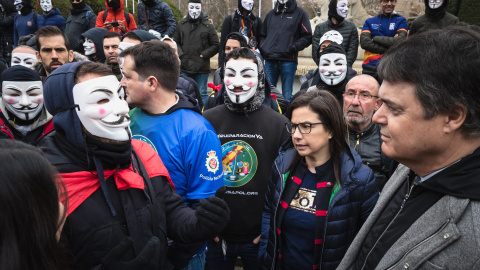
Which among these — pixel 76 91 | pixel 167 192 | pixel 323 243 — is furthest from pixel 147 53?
pixel 323 243

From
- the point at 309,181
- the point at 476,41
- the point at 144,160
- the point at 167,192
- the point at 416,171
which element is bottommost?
the point at 309,181

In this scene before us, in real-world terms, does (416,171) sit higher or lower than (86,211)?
higher

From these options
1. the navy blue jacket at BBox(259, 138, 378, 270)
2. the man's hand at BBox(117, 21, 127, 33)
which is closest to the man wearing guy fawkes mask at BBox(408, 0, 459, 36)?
the navy blue jacket at BBox(259, 138, 378, 270)

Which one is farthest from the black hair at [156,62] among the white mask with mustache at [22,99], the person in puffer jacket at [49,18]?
the person in puffer jacket at [49,18]

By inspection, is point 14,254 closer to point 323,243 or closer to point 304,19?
point 323,243

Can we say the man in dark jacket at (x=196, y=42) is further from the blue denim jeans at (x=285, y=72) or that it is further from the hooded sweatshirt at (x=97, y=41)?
the hooded sweatshirt at (x=97, y=41)

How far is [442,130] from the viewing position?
143cm

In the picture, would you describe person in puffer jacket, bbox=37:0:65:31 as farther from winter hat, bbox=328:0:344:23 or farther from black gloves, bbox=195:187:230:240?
black gloves, bbox=195:187:230:240

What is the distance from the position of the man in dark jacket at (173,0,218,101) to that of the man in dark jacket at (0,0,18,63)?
463 centimetres

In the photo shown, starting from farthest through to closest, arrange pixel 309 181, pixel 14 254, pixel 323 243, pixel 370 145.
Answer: pixel 370 145 → pixel 309 181 → pixel 323 243 → pixel 14 254

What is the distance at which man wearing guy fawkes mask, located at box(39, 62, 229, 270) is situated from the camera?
1635 millimetres

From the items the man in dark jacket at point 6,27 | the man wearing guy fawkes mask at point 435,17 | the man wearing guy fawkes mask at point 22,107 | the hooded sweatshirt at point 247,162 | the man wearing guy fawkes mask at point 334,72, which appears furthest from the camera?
the man in dark jacket at point 6,27

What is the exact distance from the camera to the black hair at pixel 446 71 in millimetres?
1335

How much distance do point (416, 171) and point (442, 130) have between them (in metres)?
0.24
